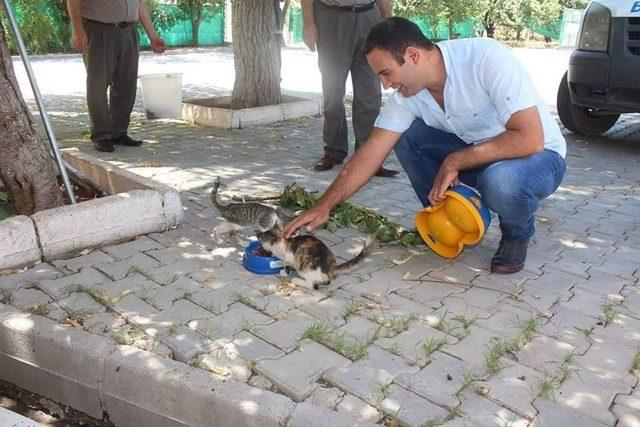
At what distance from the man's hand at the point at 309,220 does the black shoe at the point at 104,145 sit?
366 cm

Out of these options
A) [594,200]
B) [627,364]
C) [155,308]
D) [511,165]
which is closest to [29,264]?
[155,308]

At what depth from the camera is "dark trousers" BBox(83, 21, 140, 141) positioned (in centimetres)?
593

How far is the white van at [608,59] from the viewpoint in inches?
237

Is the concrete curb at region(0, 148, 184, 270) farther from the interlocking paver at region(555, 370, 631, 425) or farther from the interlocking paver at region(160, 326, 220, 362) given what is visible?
the interlocking paver at region(555, 370, 631, 425)

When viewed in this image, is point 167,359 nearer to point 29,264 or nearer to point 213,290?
point 213,290

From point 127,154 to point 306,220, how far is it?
11.7 ft

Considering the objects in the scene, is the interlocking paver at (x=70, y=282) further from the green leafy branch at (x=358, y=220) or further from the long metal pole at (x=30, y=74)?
the green leafy branch at (x=358, y=220)

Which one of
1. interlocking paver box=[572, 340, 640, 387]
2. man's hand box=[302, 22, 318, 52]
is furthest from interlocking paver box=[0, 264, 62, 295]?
man's hand box=[302, 22, 318, 52]

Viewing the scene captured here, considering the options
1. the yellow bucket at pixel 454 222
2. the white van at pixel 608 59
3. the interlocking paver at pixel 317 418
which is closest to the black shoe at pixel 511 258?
the yellow bucket at pixel 454 222

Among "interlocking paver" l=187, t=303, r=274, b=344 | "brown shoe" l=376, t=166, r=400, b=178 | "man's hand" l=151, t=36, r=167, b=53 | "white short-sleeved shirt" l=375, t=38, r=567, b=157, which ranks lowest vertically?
"interlocking paver" l=187, t=303, r=274, b=344

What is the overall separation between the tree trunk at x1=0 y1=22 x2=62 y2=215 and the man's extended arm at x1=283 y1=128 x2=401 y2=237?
186 centimetres

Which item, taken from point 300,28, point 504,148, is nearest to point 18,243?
point 504,148

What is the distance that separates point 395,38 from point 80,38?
3956 mm

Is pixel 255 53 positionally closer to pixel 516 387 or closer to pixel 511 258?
pixel 511 258
